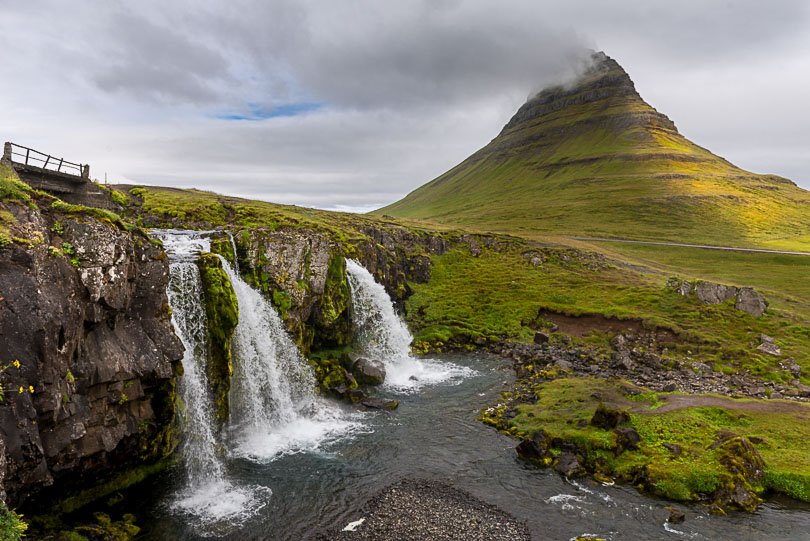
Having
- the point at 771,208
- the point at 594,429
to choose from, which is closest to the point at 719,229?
the point at 771,208

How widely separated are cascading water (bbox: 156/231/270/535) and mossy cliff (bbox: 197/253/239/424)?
0.43 metres

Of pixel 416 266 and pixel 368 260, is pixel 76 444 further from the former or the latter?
pixel 416 266

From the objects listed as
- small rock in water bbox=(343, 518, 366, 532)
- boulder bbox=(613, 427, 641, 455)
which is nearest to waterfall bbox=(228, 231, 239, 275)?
small rock in water bbox=(343, 518, 366, 532)

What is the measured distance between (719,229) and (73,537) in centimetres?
15516

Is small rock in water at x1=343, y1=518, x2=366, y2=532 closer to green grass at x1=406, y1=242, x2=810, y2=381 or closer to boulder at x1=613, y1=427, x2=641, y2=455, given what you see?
boulder at x1=613, y1=427, x2=641, y2=455

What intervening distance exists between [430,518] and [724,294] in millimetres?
56850

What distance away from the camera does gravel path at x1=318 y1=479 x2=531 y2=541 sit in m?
21.2

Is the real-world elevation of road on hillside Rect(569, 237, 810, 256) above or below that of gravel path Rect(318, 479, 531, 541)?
above

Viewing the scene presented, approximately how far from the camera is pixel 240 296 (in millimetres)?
34281

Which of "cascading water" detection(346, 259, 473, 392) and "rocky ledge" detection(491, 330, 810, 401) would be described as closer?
"rocky ledge" detection(491, 330, 810, 401)

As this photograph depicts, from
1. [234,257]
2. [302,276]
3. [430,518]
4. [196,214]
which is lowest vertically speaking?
[430,518]

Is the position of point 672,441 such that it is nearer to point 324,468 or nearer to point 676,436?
point 676,436

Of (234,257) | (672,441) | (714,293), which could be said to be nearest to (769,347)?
(714,293)

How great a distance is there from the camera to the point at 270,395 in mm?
33188
